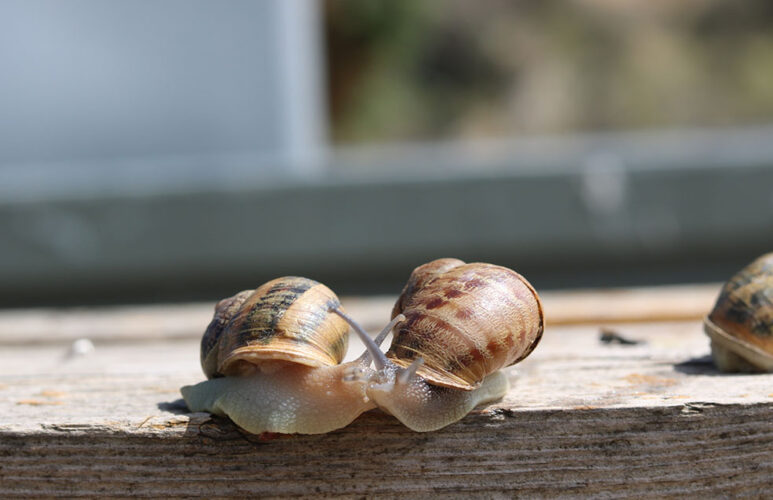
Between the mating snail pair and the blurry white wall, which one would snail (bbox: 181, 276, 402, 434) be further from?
the blurry white wall

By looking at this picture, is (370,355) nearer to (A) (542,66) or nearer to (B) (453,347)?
(B) (453,347)

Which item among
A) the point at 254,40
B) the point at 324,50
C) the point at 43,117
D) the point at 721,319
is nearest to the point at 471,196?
the point at 254,40

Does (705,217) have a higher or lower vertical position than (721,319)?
lower

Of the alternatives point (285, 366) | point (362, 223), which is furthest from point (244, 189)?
point (285, 366)

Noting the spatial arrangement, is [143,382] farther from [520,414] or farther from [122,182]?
[122,182]

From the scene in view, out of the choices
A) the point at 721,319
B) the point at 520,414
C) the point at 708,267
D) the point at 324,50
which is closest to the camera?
the point at 520,414

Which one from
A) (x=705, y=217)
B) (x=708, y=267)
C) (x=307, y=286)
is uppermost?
(x=307, y=286)
